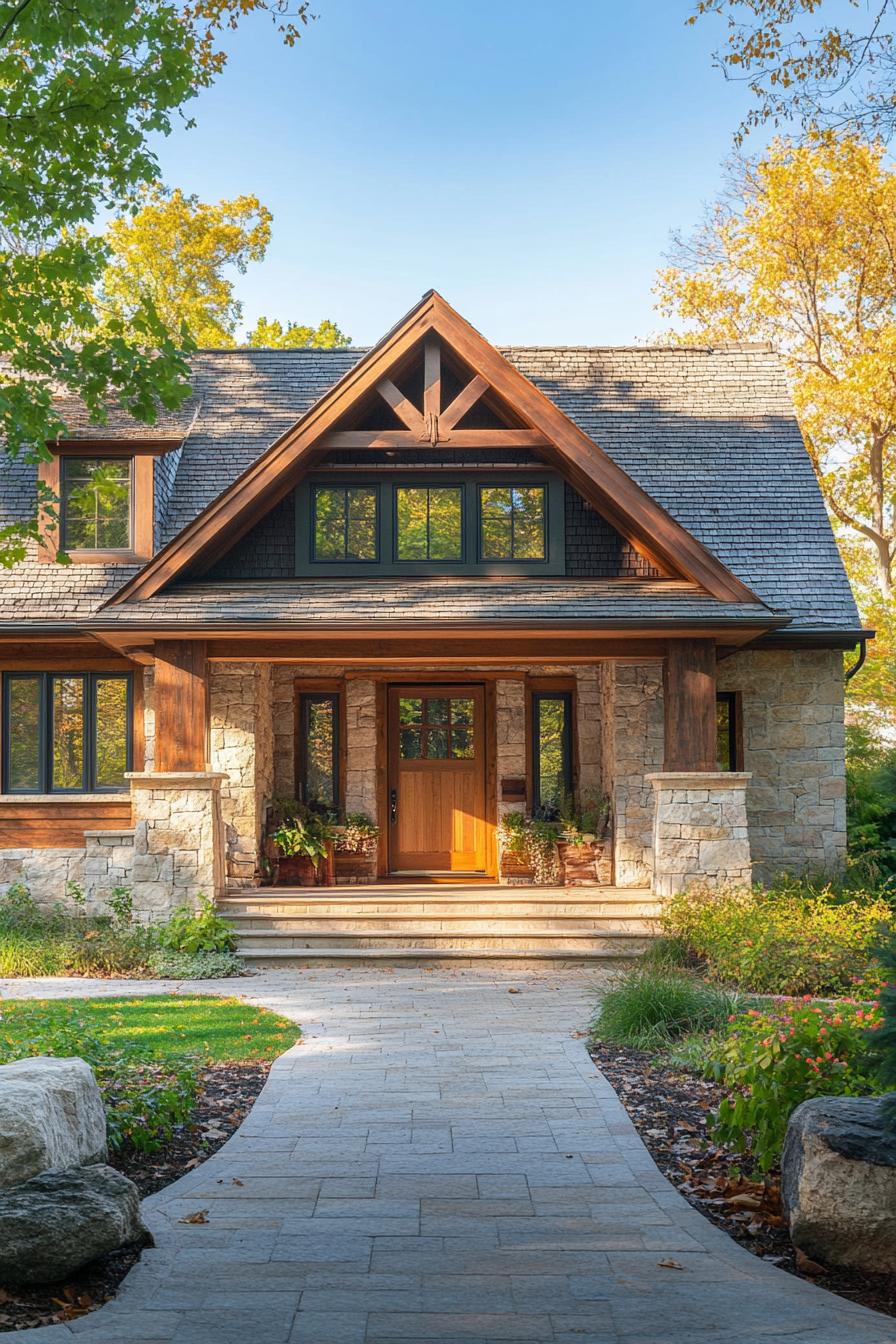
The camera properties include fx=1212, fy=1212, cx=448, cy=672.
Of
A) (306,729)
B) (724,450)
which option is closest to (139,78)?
(306,729)

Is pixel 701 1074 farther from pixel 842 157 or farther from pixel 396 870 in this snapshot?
pixel 842 157

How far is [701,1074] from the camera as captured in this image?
24.6 feet

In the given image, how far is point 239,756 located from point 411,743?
2669 mm

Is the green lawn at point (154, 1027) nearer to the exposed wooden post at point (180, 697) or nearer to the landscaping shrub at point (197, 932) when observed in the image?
the landscaping shrub at point (197, 932)

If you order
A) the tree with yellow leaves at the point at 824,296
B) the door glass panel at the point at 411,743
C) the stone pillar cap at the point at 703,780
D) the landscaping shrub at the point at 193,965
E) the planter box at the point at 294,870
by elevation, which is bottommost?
the landscaping shrub at the point at 193,965

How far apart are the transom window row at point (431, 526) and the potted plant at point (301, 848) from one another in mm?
3207

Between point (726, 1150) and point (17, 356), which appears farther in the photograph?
point (17, 356)

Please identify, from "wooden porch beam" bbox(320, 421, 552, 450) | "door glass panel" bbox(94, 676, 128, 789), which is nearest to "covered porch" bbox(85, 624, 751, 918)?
"door glass panel" bbox(94, 676, 128, 789)

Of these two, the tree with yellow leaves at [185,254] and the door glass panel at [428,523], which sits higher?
the tree with yellow leaves at [185,254]

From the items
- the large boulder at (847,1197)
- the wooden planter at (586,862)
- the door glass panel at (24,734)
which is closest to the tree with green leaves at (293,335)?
the door glass panel at (24,734)

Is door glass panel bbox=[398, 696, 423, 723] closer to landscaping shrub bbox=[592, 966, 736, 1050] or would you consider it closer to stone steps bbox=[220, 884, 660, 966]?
stone steps bbox=[220, 884, 660, 966]

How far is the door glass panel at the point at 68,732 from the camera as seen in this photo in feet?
48.7

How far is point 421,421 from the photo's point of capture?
547 inches

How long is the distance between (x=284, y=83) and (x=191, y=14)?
210 centimetres
